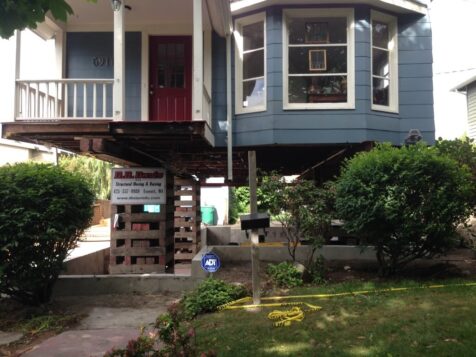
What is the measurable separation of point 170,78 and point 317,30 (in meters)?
3.23

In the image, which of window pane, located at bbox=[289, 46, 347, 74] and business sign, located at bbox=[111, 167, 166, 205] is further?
window pane, located at bbox=[289, 46, 347, 74]

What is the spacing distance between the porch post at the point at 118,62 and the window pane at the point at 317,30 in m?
3.71

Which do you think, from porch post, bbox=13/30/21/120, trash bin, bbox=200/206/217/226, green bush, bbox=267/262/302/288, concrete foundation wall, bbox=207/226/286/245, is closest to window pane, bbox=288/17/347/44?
green bush, bbox=267/262/302/288

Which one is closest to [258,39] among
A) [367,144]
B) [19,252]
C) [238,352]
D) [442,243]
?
[367,144]

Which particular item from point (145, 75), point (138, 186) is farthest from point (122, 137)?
point (145, 75)

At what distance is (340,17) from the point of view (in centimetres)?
1002

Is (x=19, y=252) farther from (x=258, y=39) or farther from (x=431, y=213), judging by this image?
(x=258, y=39)

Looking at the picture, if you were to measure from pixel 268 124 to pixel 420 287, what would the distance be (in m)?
4.54

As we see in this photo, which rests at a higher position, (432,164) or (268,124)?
(268,124)

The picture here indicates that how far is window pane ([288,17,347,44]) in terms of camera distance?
1007cm

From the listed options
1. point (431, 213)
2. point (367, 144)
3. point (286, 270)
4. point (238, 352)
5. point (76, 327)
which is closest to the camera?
point (238, 352)

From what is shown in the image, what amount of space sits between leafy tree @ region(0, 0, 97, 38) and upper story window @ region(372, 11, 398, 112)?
296 inches

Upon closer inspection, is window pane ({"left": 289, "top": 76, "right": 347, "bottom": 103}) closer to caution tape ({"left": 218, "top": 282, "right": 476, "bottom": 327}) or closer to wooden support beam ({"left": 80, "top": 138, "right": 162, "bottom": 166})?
wooden support beam ({"left": 80, "top": 138, "right": 162, "bottom": 166})

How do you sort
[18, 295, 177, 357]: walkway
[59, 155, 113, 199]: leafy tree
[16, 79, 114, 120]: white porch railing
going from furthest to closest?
[59, 155, 113, 199]: leafy tree
[16, 79, 114, 120]: white porch railing
[18, 295, 177, 357]: walkway
